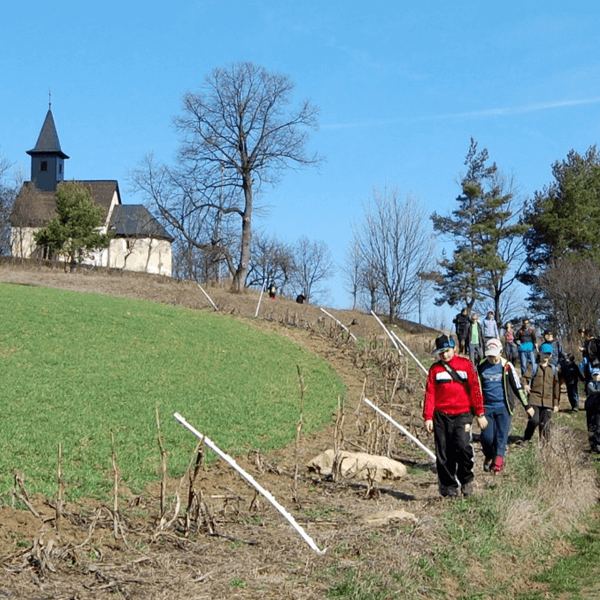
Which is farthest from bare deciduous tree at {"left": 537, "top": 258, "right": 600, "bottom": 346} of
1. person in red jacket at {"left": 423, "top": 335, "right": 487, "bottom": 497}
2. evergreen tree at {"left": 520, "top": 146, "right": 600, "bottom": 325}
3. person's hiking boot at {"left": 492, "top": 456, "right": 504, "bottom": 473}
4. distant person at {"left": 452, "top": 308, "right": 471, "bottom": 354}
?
person in red jacket at {"left": 423, "top": 335, "right": 487, "bottom": 497}

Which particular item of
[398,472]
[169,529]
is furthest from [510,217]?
[169,529]


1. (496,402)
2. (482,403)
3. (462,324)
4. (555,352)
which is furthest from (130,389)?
(462,324)

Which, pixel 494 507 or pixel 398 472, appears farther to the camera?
pixel 398 472

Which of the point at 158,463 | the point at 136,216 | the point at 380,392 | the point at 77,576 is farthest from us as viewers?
the point at 136,216

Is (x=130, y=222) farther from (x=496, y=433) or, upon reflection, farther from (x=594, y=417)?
(x=496, y=433)

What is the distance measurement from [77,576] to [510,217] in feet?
157

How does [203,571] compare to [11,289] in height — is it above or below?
below

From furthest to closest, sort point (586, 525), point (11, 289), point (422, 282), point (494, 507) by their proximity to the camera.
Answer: point (422, 282), point (11, 289), point (586, 525), point (494, 507)

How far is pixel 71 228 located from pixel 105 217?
2229cm

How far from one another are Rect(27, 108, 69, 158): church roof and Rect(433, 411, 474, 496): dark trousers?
75.5m

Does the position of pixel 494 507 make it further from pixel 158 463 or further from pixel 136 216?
pixel 136 216

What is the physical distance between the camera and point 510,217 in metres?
51.4

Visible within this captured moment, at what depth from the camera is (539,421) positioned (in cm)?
1418

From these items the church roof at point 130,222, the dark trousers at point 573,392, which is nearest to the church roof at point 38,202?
the church roof at point 130,222
